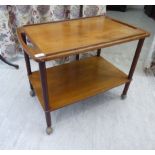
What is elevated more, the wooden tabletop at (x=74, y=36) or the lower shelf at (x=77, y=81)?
the wooden tabletop at (x=74, y=36)

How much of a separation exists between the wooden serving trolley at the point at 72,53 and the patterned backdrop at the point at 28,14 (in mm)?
280

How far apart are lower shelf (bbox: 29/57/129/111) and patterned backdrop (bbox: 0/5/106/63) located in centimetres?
49

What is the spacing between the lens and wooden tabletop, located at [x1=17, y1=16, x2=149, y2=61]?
857mm

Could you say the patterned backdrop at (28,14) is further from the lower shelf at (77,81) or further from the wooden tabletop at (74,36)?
the lower shelf at (77,81)

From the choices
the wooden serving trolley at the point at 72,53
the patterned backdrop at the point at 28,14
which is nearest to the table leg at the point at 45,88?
the wooden serving trolley at the point at 72,53

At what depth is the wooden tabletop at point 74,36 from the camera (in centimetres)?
86

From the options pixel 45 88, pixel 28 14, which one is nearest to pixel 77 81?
pixel 45 88

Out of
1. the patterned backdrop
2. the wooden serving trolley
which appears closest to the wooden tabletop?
the wooden serving trolley

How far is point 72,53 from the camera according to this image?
0.86 meters

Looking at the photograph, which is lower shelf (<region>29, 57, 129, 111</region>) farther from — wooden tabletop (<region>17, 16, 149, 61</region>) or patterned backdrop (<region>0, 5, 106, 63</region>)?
Answer: patterned backdrop (<region>0, 5, 106, 63</region>)

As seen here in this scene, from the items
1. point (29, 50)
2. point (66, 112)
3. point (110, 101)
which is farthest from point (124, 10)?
point (29, 50)

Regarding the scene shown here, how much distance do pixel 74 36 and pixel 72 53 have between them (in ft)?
0.68

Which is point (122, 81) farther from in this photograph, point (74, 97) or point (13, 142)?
point (13, 142)

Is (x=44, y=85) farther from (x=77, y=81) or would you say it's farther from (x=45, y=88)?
(x=77, y=81)
